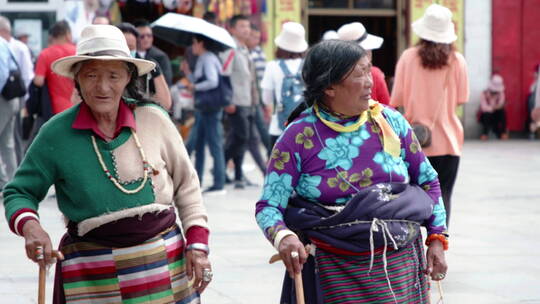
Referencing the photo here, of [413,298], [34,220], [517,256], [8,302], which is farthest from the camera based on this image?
[517,256]

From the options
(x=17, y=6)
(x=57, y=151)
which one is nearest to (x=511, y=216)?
(x=57, y=151)

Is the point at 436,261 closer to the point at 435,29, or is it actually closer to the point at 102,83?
the point at 102,83

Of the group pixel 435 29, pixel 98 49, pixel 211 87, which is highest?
pixel 98 49

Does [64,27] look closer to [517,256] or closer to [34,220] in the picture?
[517,256]

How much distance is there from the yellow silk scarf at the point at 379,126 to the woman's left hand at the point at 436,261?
37 cm

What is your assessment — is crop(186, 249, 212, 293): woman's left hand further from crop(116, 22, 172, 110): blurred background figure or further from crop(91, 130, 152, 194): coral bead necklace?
crop(116, 22, 172, 110): blurred background figure

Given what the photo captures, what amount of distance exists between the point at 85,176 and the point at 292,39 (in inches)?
253

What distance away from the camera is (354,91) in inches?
157

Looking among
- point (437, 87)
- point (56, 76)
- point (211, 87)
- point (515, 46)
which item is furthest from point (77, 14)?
point (437, 87)

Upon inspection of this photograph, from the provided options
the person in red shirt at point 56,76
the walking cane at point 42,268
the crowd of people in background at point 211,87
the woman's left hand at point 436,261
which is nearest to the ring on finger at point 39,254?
the walking cane at point 42,268

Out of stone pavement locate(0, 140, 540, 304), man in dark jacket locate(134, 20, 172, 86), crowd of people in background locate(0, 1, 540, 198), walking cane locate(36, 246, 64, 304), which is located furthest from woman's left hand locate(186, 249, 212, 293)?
man in dark jacket locate(134, 20, 172, 86)

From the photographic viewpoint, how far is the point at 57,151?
151 inches

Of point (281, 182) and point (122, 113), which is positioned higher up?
point (122, 113)

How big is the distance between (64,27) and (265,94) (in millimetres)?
2047
